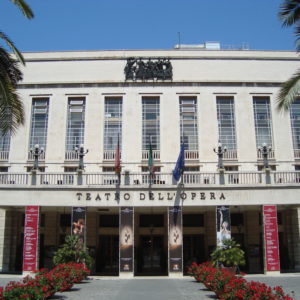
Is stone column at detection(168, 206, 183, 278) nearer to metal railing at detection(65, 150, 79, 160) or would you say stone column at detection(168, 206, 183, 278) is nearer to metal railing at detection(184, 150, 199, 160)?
metal railing at detection(184, 150, 199, 160)

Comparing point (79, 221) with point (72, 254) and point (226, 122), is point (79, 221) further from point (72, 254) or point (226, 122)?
point (226, 122)

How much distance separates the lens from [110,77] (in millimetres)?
35531

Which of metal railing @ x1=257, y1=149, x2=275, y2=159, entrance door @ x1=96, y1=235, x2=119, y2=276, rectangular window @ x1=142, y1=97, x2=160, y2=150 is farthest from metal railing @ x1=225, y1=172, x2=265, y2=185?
entrance door @ x1=96, y1=235, x2=119, y2=276

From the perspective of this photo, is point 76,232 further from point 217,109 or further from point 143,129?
point 217,109

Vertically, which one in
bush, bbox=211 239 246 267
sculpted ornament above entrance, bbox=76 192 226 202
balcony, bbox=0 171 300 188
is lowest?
bush, bbox=211 239 246 267

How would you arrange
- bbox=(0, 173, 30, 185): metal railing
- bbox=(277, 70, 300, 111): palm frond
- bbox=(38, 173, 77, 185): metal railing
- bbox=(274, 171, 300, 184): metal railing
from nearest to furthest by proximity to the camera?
bbox=(277, 70, 300, 111): palm frond, bbox=(38, 173, 77, 185): metal railing, bbox=(274, 171, 300, 184): metal railing, bbox=(0, 173, 30, 185): metal railing

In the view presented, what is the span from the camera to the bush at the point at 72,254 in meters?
25.2

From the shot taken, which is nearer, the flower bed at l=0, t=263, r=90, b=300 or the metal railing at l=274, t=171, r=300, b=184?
the flower bed at l=0, t=263, r=90, b=300

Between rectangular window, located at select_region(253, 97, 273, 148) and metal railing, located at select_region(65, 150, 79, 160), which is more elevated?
rectangular window, located at select_region(253, 97, 273, 148)

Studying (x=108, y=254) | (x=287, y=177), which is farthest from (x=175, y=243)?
(x=287, y=177)

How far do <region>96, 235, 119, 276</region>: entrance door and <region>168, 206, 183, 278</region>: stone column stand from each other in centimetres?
693

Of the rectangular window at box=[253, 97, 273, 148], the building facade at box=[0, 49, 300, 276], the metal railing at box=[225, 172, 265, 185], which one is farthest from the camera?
the rectangular window at box=[253, 97, 273, 148]

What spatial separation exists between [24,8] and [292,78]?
1154 centimetres

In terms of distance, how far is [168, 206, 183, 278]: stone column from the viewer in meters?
27.3
